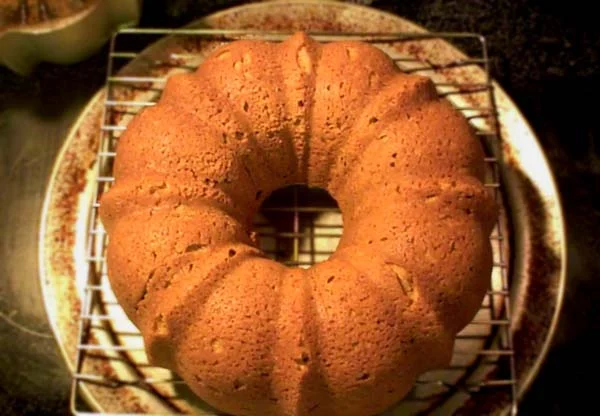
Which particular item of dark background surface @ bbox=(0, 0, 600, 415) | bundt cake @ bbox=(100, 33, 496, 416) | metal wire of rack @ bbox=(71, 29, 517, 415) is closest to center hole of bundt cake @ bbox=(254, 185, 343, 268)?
metal wire of rack @ bbox=(71, 29, 517, 415)

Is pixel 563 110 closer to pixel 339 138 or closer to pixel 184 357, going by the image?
pixel 339 138

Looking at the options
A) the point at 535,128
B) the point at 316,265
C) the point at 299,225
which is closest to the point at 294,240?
the point at 299,225

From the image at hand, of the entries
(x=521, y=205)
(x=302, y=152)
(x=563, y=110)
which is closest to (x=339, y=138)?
(x=302, y=152)

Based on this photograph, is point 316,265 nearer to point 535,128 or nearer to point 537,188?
point 537,188

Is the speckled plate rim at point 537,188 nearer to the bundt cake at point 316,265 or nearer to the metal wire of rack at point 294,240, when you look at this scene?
the metal wire of rack at point 294,240

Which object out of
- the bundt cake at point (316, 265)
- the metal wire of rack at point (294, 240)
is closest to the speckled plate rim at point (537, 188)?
the metal wire of rack at point (294, 240)

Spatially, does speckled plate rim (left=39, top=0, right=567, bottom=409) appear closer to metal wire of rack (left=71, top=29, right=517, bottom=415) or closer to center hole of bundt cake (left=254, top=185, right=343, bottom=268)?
metal wire of rack (left=71, top=29, right=517, bottom=415)
